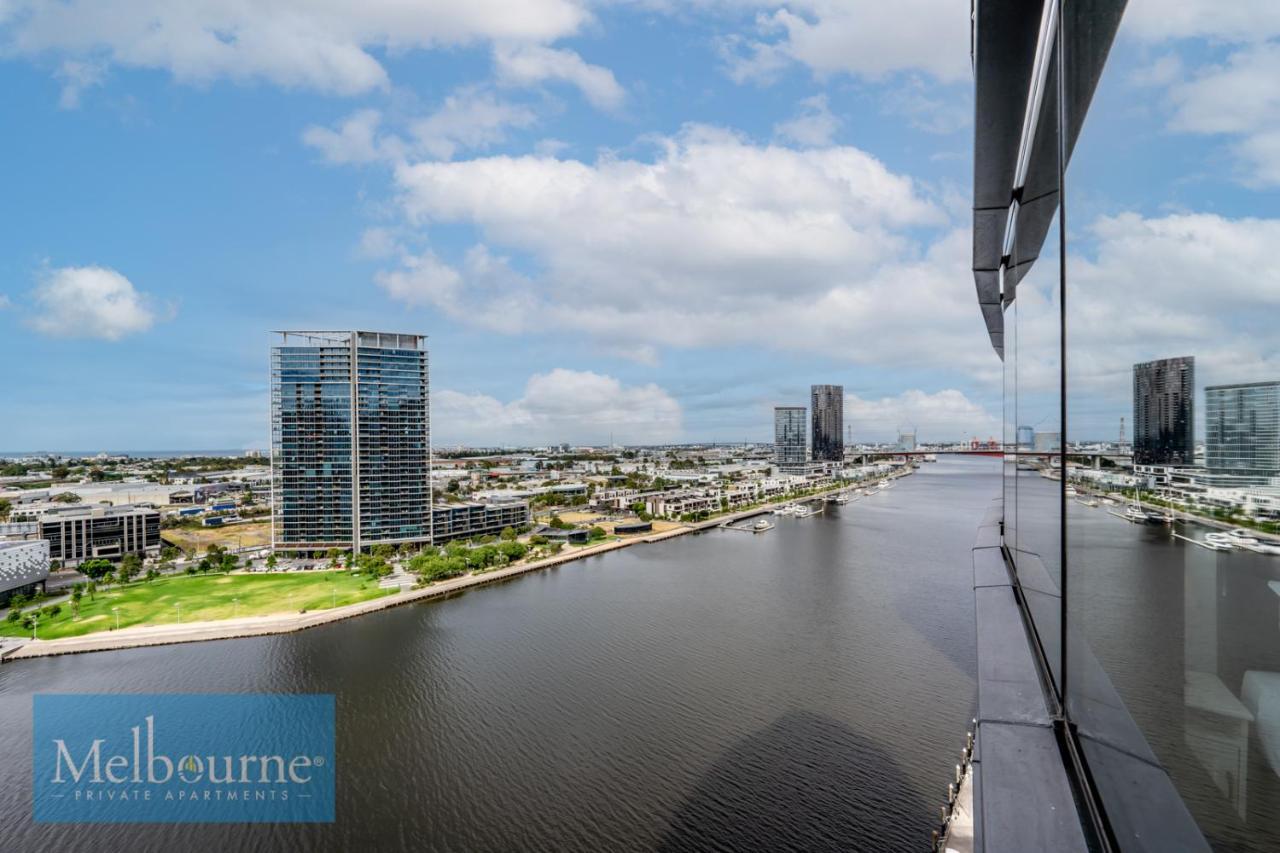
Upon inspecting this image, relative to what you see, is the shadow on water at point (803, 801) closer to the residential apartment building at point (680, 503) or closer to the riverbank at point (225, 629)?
the riverbank at point (225, 629)

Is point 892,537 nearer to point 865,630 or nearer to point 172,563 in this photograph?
point 865,630

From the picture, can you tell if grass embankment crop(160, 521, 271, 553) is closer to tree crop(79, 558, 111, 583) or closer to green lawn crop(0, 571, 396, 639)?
tree crop(79, 558, 111, 583)

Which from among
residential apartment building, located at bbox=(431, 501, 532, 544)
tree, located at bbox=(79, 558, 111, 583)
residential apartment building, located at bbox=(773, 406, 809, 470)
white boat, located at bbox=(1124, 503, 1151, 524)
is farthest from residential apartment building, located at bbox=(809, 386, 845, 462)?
white boat, located at bbox=(1124, 503, 1151, 524)

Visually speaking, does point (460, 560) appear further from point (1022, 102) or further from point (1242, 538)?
point (1242, 538)

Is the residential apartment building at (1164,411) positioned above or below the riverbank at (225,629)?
above

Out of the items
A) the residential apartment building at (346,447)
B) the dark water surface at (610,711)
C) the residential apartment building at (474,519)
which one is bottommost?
the dark water surface at (610,711)

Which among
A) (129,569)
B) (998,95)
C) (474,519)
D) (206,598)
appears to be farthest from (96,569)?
(998,95)

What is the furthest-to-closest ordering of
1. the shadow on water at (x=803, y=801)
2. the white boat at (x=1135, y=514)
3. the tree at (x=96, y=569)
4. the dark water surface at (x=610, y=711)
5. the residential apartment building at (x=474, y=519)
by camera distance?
the residential apartment building at (x=474, y=519) → the tree at (x=96, y=569) → the dark water surface at (x=610, y=711) → the shadow on water at (x=803, y=801) → the white boat at (x=1135, y=514)

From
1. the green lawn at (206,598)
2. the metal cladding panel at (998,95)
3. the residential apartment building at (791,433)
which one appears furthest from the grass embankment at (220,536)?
the residential apartment building at (791,433)
